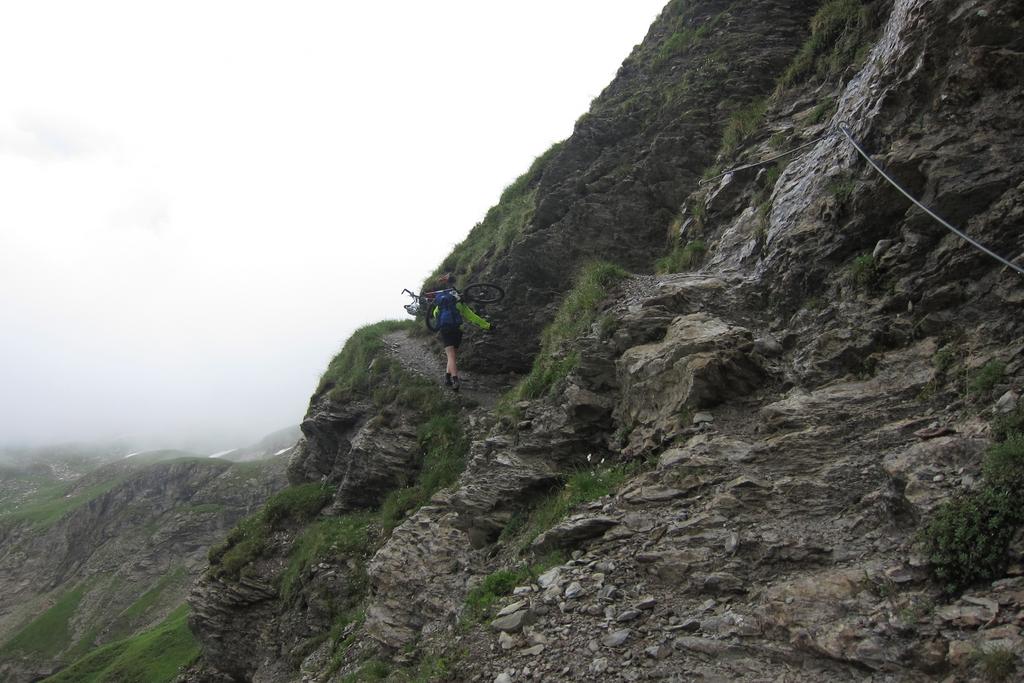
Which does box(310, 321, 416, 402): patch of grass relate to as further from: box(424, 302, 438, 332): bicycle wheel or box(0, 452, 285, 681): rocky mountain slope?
box(0, 452, 285, 681): rocky mountain slope

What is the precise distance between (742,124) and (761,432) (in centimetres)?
1247

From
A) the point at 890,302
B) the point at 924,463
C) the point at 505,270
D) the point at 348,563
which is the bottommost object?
the point at 348,563

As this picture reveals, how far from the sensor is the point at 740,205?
1505 cm

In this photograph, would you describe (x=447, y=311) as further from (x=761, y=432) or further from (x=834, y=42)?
(x=834, y=42)

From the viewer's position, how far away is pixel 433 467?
19.4 metres

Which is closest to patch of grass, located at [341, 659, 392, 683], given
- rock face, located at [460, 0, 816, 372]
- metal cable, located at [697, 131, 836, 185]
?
rock face, located at [460, 0, 816, 372]

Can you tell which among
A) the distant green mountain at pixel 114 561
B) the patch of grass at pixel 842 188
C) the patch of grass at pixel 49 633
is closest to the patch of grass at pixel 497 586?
the patch of grass at pixel 842 188

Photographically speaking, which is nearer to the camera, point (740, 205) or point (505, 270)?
point (740, 205)

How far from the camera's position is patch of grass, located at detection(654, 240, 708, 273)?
15.2 metres

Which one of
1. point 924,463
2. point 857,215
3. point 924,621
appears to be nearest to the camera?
point 924,621

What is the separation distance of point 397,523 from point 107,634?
339ft

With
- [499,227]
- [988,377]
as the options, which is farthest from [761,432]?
[499,227]

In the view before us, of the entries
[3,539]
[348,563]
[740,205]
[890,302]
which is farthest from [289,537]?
[3,539]

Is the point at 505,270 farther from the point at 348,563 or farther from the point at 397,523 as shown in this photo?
the point at 348,563
